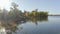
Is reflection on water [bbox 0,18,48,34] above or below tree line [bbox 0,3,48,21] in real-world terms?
below

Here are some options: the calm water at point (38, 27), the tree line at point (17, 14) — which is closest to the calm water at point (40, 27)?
the calm water at point (38, 27)

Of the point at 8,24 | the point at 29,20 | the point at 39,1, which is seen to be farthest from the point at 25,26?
the point at 39,1

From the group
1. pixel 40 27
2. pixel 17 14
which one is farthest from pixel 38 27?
pixel 17 14

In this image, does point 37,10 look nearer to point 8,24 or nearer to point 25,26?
point 25,26

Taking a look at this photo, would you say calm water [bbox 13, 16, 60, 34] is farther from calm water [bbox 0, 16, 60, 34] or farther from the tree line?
the tree line

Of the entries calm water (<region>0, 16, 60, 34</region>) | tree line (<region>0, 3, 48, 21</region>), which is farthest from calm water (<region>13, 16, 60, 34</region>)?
tree line (<region>0, 3, 48, 21</region>)

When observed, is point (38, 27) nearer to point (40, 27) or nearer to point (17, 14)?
point (40, 27)

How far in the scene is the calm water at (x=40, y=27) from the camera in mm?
2918

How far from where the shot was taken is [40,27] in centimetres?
295

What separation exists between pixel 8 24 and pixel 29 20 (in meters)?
0.41

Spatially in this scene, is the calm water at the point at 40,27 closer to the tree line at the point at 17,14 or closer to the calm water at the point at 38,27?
the calm water at the point at 38,27

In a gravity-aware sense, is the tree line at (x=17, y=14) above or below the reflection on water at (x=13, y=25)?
above

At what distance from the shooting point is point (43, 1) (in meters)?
2.94

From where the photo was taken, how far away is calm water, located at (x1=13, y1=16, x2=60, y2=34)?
292 cm
